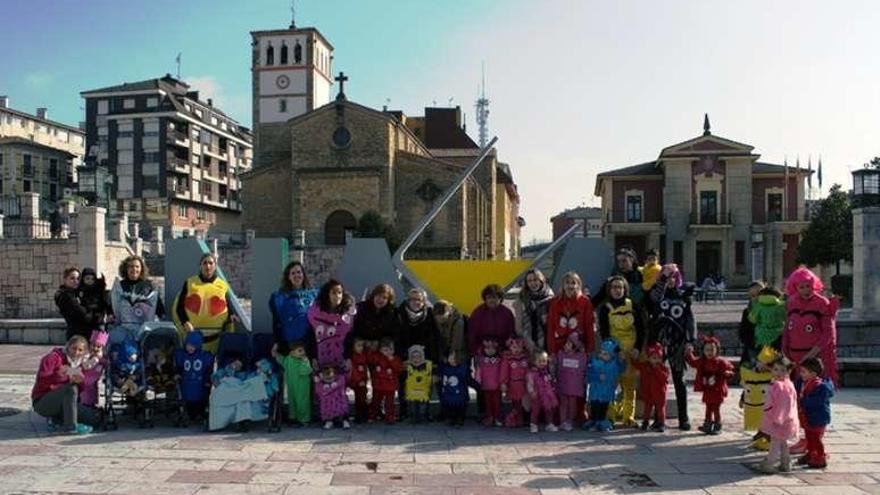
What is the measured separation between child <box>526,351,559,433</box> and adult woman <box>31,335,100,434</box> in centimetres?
432

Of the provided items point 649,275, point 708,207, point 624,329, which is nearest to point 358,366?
point 624,329

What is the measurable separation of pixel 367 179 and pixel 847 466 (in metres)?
42.0

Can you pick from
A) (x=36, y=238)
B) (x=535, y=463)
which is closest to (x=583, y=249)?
(x=535, y=463)

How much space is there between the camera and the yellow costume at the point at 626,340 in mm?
7426

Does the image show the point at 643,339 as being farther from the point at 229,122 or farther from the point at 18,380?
the point at 229,122

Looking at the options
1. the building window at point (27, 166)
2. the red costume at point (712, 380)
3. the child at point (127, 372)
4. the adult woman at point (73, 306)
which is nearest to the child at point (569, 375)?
the red costume at point (712, 380)

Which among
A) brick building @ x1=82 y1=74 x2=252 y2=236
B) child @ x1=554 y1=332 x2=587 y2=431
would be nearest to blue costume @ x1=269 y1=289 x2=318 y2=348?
child @ x1=554 y1=332 x2=587 y2=431

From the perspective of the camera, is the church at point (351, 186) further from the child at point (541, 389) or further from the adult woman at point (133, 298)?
the child at point (541, 389)

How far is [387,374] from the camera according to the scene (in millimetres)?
7508

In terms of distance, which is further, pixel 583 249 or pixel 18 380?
pixel 18 380

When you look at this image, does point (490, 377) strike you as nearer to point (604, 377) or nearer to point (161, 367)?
point (604, 377)

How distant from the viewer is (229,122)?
75312 millimetres

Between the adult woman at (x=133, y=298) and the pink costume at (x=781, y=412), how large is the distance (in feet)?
19.8

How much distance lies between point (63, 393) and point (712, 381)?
6.27 meters
